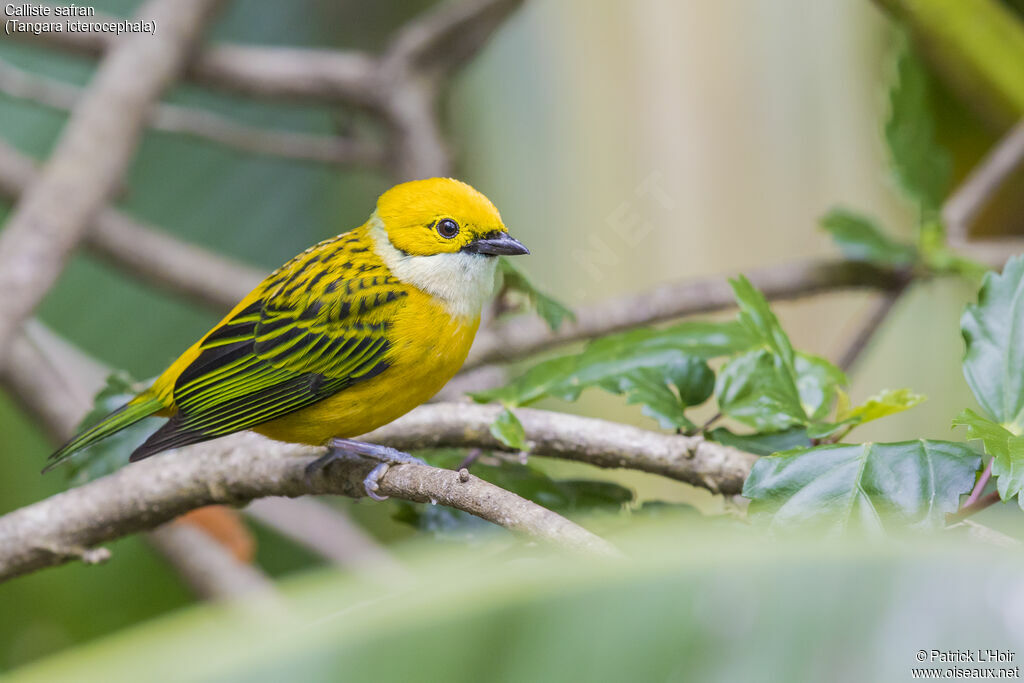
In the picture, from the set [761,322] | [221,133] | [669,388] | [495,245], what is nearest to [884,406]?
[761,322]

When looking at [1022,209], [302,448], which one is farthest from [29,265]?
[1022,209]

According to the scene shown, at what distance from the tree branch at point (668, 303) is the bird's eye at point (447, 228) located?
0.79m

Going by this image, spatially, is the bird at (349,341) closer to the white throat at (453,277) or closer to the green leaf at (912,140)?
the white throat at (453,277)

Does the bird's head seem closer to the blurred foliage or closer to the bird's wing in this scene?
the bird's wing

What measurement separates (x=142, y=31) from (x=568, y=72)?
159 cm

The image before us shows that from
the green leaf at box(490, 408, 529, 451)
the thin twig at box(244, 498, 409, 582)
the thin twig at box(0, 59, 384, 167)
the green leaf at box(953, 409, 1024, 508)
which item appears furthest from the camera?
the thin twig at box(0, 59, 384, 167)

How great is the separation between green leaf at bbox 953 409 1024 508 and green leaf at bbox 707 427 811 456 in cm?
34

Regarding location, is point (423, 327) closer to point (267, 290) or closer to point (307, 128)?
point (267, 290)

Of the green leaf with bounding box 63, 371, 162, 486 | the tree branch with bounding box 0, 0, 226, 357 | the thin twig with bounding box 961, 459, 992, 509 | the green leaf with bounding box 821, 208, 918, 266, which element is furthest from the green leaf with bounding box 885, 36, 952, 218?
the tree branch with bounding box 0, 0, 226, 357

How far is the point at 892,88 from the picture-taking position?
260cm

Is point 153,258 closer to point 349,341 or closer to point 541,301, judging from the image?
point 349,341

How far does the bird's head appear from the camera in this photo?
183 centimetres

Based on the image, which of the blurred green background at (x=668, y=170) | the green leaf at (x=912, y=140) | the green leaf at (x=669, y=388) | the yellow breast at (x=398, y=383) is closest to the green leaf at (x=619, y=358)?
the green leaf at (x=669, y=388)

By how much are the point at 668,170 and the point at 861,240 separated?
0.87 m
